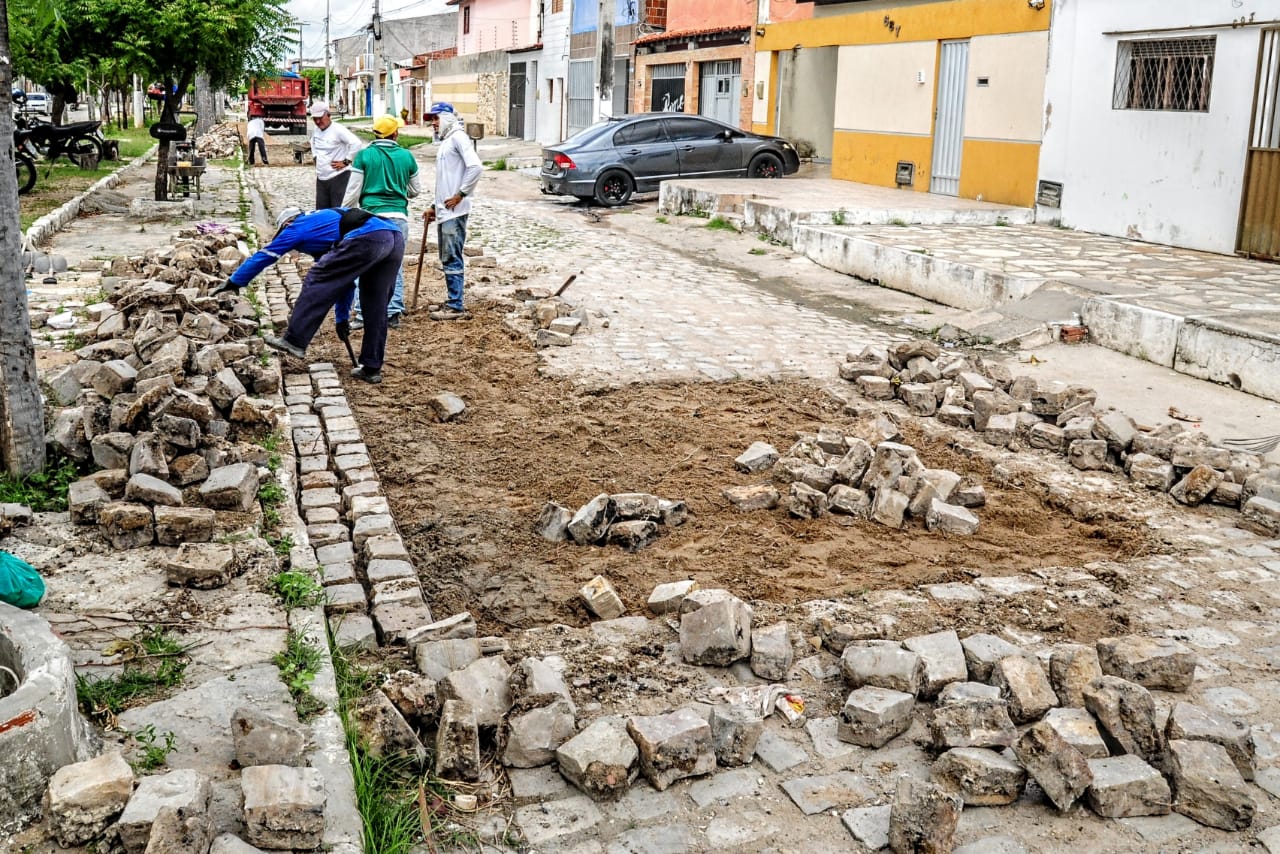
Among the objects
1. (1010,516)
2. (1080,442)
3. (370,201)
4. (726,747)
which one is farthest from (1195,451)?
(370,201)

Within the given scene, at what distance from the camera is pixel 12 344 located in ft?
16.8

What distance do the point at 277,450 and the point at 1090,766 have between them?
4.26 metres

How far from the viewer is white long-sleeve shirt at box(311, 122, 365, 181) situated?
1262cm

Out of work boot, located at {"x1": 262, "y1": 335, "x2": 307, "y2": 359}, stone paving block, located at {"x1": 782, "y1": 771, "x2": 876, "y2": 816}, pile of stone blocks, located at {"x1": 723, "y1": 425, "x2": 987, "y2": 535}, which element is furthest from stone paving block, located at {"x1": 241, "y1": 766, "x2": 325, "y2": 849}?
work boot, located at {"x1": 262, "y1": 335, "x2": 307, "y2": 359}

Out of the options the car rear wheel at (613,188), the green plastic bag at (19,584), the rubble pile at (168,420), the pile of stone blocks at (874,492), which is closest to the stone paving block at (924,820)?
the pile of stone blocks at (874,492)

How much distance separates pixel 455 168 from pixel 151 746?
24.4ft

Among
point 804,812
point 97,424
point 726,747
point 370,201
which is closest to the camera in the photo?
point 804,812

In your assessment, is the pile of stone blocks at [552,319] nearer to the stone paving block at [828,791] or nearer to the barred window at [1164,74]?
the stone paving block at [828,791]

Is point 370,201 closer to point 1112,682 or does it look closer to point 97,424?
point 97,424

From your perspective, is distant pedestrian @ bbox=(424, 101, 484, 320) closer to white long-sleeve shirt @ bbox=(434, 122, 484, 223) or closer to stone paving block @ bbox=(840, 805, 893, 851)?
white long-sleeve shirt @ bbox=(434, 122, 484, 223)

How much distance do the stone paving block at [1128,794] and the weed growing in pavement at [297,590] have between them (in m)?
2.64

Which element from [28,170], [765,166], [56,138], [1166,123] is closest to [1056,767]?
[1166,123]

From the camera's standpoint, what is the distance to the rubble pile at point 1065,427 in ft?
19.0

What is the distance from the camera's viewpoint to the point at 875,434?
20.8 feet
